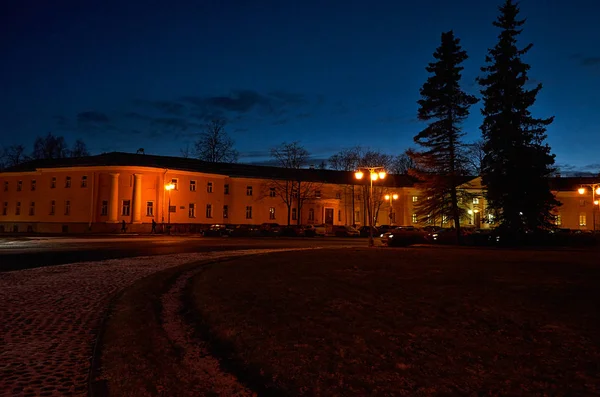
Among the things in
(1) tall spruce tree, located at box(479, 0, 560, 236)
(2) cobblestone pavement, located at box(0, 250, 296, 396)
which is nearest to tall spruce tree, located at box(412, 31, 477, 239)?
(1) tall spruce tree, located at box(479, 0, 560, 236)

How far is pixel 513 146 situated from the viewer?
125ft

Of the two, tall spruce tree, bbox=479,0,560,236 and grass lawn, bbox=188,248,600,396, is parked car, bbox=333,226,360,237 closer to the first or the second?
tall spruce tree, bbox=479,0,560,236

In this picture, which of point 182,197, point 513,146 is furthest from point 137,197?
point 513,146

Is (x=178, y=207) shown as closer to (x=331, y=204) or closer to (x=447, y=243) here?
(x=331, y=204)

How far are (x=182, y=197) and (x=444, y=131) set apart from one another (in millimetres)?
36800

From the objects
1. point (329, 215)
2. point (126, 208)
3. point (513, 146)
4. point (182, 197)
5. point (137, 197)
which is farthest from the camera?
point (329, 215)

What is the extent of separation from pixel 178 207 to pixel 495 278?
55059 millimetres

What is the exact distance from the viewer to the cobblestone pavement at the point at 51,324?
575cm

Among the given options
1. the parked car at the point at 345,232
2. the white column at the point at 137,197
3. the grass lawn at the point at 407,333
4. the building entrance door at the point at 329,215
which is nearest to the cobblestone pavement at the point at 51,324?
the grass lawn at the point at 407,333

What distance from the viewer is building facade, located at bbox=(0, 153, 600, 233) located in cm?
5997

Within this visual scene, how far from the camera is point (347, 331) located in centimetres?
712

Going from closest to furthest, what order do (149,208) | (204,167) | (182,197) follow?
(149,208)
(182,197)
(204,167)

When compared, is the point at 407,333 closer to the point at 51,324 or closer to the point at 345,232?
the point at 51,324

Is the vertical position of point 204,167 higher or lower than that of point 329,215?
higher
